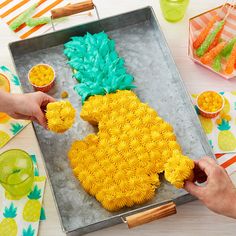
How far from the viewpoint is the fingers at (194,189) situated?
89 cm

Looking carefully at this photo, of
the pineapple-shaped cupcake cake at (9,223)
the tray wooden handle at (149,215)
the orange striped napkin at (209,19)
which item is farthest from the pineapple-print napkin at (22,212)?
the orange striped napkin at (209,19)

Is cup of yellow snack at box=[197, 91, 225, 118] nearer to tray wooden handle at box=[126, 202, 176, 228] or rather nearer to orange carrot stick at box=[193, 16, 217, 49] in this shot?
orange carrot stick at box=[193, 16, 217, 49]

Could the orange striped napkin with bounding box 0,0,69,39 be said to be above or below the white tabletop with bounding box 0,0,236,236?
above

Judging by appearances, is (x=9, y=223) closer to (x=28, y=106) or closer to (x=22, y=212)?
(x=22, y=212)

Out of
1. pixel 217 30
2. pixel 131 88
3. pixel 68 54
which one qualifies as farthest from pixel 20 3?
pixel 217 30

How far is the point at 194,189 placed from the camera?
35.6 inches

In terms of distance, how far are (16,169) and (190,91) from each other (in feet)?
1.69

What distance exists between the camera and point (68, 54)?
121 centimetres

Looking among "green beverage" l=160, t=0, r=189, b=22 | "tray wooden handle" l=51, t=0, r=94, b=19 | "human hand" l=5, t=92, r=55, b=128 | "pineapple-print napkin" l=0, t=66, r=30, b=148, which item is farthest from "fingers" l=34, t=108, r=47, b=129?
"green beverage" l=160, t=0, r=189, b=22

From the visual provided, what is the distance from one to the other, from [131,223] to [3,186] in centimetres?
33

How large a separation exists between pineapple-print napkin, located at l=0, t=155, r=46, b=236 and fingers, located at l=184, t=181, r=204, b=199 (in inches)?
13.9

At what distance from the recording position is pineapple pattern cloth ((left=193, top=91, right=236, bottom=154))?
3.63 feet

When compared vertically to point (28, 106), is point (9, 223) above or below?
below

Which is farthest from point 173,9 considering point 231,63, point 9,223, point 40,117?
point 9,223
